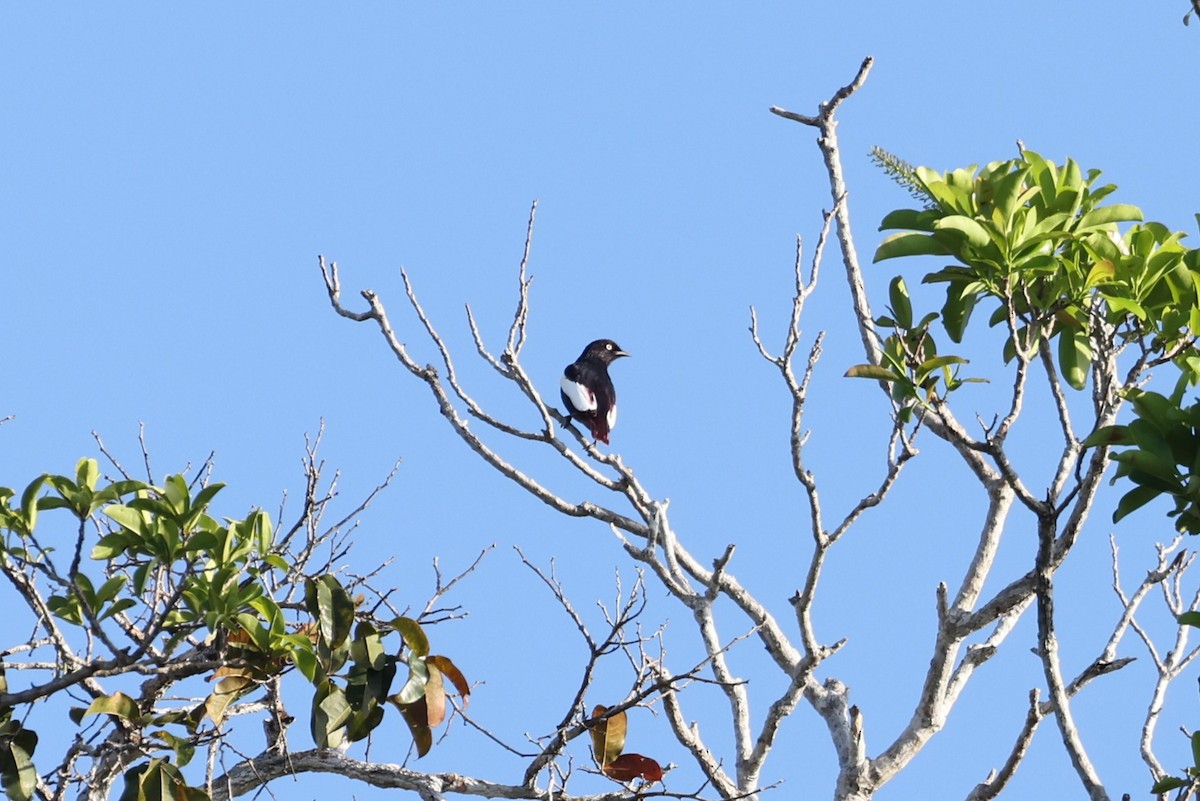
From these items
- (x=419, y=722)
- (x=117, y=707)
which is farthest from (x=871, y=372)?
(x=117, y=707)

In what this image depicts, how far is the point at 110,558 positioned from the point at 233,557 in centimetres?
29

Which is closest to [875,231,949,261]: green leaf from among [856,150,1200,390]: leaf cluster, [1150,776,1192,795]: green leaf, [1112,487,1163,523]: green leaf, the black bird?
[856,150,1200,390]: leaf cluster

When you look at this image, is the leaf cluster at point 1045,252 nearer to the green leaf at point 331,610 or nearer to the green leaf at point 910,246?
the green leaf at point 910,246

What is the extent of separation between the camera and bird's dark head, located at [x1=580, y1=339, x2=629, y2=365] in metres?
9.38

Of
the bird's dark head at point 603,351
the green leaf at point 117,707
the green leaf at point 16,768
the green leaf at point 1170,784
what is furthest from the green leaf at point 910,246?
the bird's dark head at point 603,351

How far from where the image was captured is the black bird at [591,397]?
27.3 feet

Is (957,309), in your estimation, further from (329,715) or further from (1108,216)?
(329,715)

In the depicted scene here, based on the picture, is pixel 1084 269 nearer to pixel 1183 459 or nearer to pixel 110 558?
pixel 1183 459

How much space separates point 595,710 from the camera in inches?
141

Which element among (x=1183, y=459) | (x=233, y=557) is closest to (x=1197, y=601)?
(x=1183, y=459)

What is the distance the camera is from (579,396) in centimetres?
834

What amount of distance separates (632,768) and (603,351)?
6015mm

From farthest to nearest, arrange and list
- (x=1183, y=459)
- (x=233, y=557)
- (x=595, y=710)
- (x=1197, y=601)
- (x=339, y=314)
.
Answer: (x=1197, y=601) < (x=339, y=314) < (x=595, y=710) < (x=233, y=557) < (x=1183, y=459)

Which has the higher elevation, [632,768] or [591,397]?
[591,397]
